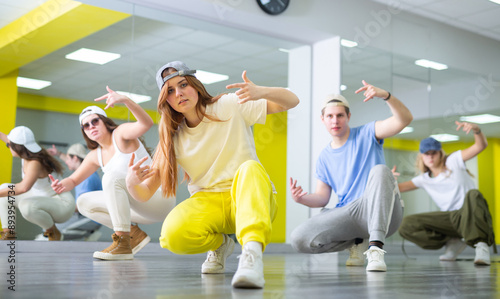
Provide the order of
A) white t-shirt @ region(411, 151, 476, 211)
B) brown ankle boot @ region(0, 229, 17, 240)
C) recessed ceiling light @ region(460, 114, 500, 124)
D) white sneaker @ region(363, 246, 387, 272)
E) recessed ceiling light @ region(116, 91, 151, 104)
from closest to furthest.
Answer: white sneaker @ region(363, 246, 387, 272)
brown ankle boot @ region(0, 229, 17, 240)
white t-shirt @ region(411, 151, 476, 211)
recessed ceiling light @ region(116, 91, 151, 104)
recessed ceiling light @ region(460, 114, 500, 124)

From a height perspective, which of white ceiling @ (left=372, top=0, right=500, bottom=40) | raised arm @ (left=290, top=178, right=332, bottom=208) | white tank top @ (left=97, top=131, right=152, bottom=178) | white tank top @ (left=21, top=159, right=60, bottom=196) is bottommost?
raised arm @ (left=290, top=178, right=332, bottom=208)

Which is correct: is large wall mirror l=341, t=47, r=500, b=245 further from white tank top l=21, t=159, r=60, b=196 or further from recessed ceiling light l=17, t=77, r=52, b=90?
white tank top l=21, t=159, r=60, b=196

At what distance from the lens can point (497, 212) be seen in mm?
7945

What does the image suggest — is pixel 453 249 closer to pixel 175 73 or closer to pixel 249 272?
pixel 175 73

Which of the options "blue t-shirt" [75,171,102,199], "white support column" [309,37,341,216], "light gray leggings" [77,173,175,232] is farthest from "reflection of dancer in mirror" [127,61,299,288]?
"white support column" [309,37,341,216]

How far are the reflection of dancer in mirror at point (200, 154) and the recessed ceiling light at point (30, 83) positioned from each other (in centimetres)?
290

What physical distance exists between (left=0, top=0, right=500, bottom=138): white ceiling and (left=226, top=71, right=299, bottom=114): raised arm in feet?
10.1

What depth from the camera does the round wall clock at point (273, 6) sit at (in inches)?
218

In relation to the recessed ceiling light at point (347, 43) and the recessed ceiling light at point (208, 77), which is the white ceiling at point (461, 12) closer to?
the recessed ceiling light at point (347, 43)

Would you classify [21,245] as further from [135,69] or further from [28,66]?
[135,69]

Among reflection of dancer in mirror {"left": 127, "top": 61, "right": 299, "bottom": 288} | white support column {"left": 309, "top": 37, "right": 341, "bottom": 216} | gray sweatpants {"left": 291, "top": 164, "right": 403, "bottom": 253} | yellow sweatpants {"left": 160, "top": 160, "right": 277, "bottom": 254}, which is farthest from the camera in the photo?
white support column {"left": 309, "top": 37, "right": 341, "bottom": 216}

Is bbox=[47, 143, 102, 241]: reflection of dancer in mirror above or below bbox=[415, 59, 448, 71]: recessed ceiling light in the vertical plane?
below

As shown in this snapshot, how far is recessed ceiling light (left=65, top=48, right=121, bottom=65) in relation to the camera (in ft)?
15.7

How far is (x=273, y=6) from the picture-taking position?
18.3ft
